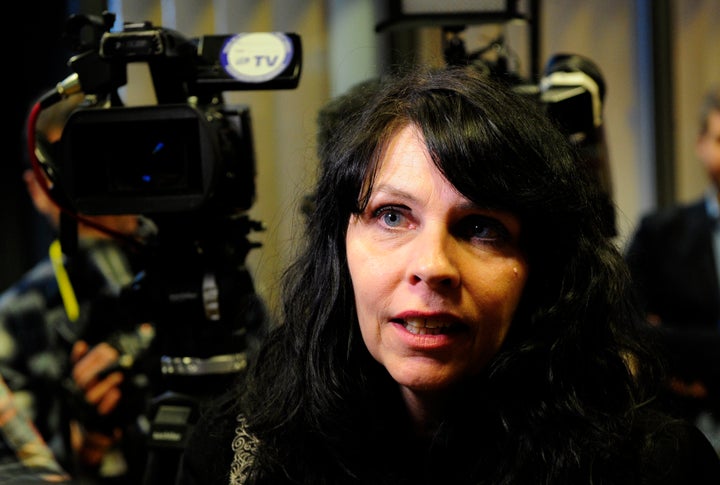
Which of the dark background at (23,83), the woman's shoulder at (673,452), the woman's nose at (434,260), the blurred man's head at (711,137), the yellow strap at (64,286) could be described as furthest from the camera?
the blurred man's head at (711,137)

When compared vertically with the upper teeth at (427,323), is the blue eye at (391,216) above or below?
above

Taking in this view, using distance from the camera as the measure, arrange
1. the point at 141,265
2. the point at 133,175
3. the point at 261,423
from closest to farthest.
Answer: the point at 261,423 < the point at 133,175 < the point at 141,265

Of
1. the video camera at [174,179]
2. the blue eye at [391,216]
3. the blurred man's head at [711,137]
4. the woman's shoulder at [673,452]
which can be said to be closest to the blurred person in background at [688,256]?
the blurred man's head at [711,137]

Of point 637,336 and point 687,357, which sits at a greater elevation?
point 637,336

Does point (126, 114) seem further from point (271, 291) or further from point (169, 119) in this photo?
point (271, 291)

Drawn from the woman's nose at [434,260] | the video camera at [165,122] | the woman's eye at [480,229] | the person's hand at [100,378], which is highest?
the video camera at [165,122]

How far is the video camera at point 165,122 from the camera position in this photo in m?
1.22

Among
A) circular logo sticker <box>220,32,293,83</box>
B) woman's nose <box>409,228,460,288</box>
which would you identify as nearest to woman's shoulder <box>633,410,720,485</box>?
woman's nose <box>409,228,460,288</box>

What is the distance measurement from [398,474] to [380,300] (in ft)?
0.76

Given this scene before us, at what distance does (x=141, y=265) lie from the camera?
4.55 feet

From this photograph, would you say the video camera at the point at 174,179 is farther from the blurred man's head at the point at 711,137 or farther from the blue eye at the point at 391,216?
the blurred man's head at the point at 711,137

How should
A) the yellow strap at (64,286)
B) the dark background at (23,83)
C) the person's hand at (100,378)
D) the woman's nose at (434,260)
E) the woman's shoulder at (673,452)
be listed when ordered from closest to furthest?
1. the woman's nose at (434,260)
2. the woman's shoulder at (673,452)
3. the person's hand at (100,378)
4. the yellow strap at (64,286)
5. the dark background at (23,83)

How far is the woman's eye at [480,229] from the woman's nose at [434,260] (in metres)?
0.03

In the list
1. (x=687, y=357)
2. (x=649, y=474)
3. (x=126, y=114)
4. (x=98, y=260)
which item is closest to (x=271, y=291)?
(x=126, y=114)
